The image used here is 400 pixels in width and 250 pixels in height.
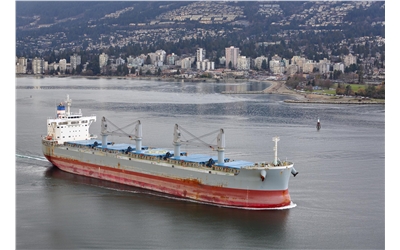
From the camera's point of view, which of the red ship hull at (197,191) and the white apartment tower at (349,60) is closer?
the red ship hull at (197,191)

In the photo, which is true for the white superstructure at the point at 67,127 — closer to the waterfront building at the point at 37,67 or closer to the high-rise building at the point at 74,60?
the waterfront building at the point at 37,67

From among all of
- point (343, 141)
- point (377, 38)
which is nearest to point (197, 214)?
point (343, 141)

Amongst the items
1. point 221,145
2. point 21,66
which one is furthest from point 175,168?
point 21,66

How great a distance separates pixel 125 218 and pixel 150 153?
75.0 inches

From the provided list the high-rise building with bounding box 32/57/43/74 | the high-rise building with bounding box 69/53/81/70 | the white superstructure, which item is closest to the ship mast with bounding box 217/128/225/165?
the white superstructure

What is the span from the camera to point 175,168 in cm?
1112

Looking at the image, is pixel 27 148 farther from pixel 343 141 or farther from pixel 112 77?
pixel 112 77

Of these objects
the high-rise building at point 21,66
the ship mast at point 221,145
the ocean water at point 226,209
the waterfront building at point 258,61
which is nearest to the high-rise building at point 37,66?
the high-rise building at point 21,66

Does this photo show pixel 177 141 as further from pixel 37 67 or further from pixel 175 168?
pixel 37 67

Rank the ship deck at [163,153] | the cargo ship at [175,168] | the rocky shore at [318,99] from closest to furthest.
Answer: the cargo ship at [175,168] → the ship deck at [163,153] → the rocky shore at [318,99]

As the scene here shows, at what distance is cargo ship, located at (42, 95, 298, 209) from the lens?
10273 millimetres

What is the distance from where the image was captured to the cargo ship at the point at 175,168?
33.7ft

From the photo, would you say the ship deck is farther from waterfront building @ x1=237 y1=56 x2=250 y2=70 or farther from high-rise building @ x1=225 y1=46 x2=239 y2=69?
high-rise building @ x1=225 y1=46 x2=239 y2=69

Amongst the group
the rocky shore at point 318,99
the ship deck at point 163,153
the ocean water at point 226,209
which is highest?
the rocky shore at point 318,99
